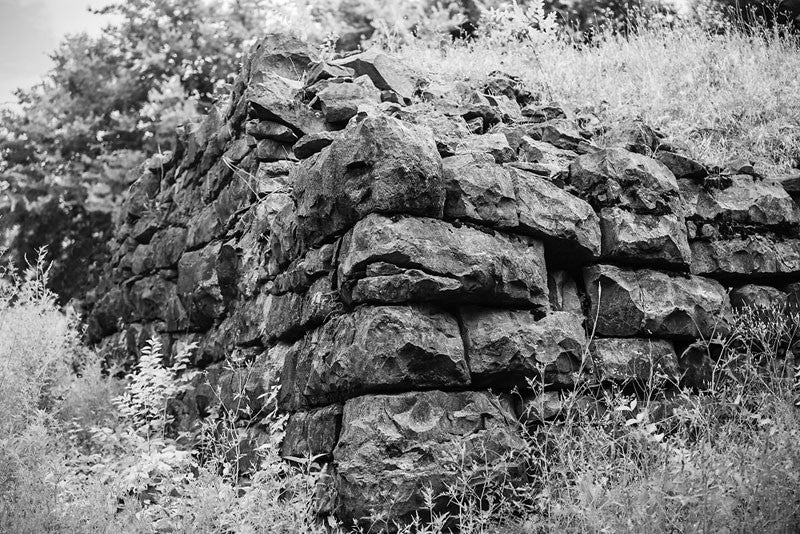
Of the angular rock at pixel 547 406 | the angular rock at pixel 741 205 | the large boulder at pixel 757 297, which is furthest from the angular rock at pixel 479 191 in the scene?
the large boulder at pixel 757 297

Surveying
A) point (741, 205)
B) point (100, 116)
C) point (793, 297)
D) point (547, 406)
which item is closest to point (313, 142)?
point (547, 406)

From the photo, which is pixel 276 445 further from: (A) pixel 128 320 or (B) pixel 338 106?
(A) pixel 128 320

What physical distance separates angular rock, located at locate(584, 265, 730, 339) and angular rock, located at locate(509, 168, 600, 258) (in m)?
0.23

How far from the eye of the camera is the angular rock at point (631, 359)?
4.07 m

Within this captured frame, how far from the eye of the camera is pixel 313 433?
3.88 metres

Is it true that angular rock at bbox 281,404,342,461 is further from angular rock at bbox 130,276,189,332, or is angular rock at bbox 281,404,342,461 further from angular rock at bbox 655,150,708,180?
angular rock at bbox 655,150,708,180

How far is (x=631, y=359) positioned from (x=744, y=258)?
133 cm

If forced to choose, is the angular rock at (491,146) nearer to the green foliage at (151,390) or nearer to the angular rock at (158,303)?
the green foliage at (151,390)

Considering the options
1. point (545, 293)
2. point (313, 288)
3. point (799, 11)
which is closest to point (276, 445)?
point (313, 288)

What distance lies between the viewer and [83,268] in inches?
572

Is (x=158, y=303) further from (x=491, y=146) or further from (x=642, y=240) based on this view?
(x=642, y=240)

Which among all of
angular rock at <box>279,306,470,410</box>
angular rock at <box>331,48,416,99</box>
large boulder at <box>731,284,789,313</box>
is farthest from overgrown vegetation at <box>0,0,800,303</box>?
angular rock at <box>279,306,470,410</box>

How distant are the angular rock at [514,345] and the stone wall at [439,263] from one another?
0.5 inches

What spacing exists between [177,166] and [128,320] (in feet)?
6.37
